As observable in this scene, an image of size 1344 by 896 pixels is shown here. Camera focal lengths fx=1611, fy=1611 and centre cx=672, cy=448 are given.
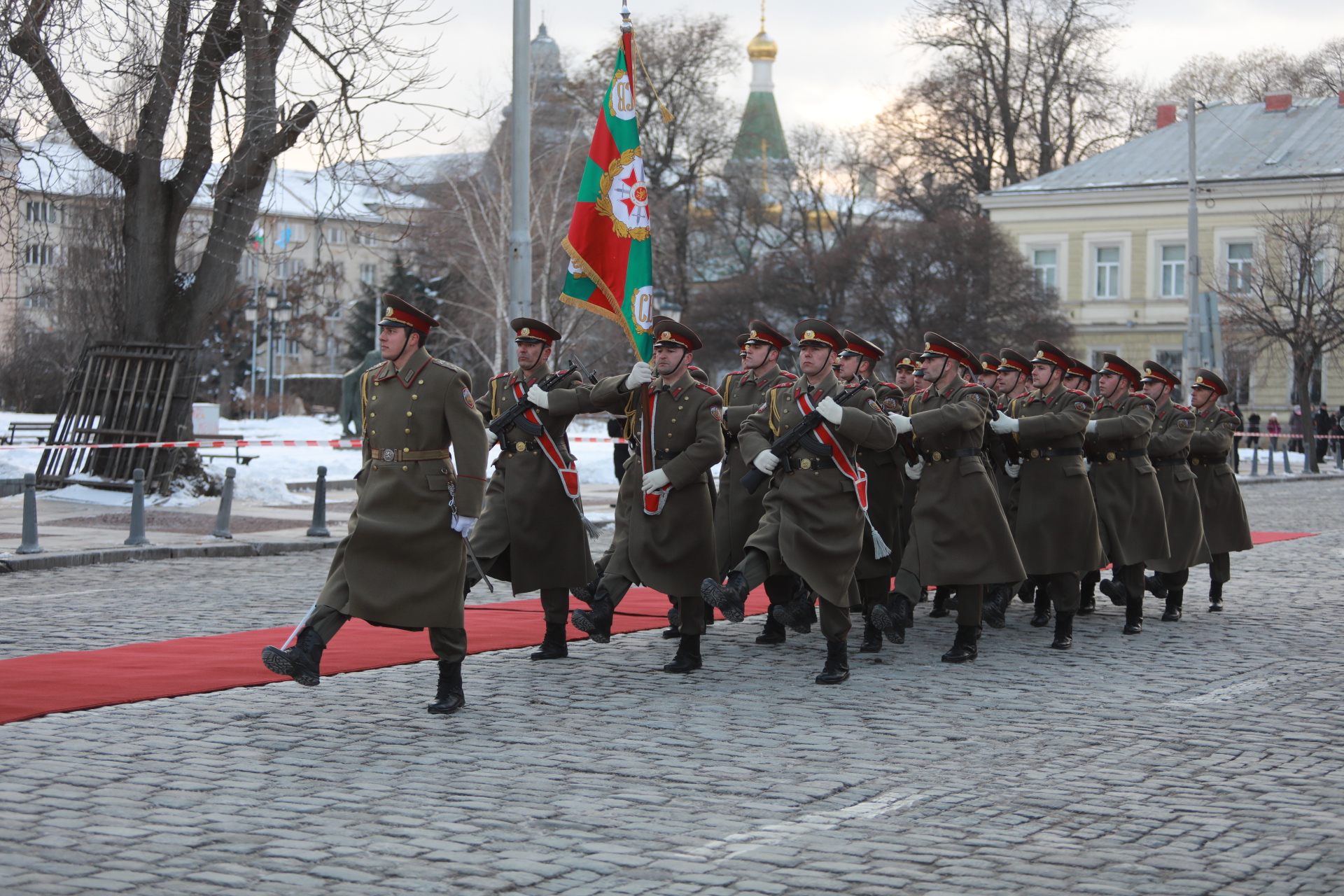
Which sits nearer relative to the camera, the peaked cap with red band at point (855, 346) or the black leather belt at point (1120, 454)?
the peaked cap with red band at point (855, 346)

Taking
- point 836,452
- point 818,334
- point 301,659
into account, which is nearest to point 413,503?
point 301,659

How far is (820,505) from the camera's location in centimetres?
836

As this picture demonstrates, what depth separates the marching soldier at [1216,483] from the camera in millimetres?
12203

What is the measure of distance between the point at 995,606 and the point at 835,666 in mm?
2729

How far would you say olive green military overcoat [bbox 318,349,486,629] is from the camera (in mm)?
7145

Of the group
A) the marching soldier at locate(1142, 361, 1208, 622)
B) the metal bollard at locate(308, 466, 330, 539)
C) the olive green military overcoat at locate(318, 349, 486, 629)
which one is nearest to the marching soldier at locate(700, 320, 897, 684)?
the olive green military overcoat at locate(318, 349, 486, 629)

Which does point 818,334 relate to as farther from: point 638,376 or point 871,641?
point 871,641

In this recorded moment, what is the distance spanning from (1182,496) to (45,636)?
7675mm

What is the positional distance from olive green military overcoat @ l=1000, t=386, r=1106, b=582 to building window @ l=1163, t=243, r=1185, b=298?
46.6 m

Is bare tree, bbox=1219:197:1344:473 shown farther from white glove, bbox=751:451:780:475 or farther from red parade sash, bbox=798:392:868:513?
white glove, bbox=751:451:780:475

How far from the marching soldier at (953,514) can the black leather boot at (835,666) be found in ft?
1.98

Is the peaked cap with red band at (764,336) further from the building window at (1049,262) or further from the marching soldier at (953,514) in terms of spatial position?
the building window at (1049,262)

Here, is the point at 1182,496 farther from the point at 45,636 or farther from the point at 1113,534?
the point at 45,636

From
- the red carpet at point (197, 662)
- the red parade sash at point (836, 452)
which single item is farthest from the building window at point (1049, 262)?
the red parade sash at point (836, 452)
